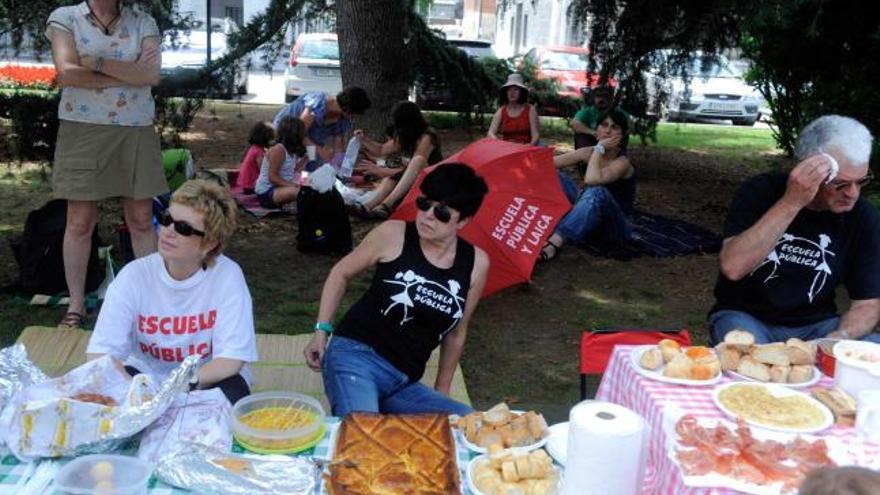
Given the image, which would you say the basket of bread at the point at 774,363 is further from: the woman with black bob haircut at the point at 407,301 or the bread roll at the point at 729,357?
the woman with black bob haircut at the point at 407,301

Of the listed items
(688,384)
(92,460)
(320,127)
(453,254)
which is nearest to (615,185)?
(320,127)

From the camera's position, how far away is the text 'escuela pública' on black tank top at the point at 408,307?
9.27ft

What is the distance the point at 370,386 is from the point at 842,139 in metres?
1.76

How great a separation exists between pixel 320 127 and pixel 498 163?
3143mm

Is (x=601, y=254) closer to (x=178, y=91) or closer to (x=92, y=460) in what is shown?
(x=178, y=91)

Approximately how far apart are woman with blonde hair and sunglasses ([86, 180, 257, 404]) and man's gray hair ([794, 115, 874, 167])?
1.96 m

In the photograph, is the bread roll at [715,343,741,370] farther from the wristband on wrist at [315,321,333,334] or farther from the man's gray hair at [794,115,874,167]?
the wristband on wrist at [315,321,333,334]

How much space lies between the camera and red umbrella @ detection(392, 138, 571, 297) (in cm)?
427

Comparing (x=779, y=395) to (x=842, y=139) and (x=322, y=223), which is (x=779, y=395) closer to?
(x=842, y=139)

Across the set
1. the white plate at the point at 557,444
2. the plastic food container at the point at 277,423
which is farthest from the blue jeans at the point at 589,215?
the plastic food container at the point at 277,423

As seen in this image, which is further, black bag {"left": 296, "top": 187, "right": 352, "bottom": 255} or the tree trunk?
the tree trunk

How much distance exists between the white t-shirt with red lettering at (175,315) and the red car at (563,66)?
32.8 feet

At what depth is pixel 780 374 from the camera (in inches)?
86.6

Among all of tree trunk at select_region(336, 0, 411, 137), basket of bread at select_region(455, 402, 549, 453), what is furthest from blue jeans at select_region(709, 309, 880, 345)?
tree trunk at select_region(336, 0, 411, 137)
